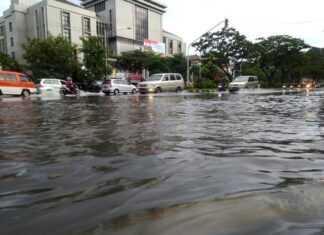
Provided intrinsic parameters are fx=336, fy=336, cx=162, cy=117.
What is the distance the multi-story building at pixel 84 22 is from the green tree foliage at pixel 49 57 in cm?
1713

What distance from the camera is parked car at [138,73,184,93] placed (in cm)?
2732

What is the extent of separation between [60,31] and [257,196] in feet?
205

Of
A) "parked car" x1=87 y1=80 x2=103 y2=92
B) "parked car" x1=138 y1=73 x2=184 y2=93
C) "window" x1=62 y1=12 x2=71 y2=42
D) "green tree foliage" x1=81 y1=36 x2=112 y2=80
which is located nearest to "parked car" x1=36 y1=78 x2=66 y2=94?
"parked car" x1=87 y1=80 x2=103 y2=92

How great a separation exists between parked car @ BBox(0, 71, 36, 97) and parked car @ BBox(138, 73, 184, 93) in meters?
8.52

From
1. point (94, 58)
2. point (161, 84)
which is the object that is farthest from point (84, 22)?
point (161, 84)

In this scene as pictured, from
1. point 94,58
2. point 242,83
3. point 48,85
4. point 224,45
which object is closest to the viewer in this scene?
point 48,85

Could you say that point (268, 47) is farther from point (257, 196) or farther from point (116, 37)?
point (257, 196)

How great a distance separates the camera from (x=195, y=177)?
339 cm

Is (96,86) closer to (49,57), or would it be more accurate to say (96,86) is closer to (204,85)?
(49,57)

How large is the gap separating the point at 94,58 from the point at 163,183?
3570 centimetres

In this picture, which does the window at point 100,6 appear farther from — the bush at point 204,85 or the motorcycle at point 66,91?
the motorcycle at point 66,91

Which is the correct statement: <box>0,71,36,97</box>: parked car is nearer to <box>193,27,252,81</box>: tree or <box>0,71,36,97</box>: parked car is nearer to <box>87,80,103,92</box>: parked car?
<box>87,80,103,92</box>: parked car

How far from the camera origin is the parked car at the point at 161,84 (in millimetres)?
27316

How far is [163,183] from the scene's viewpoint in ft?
10.5
